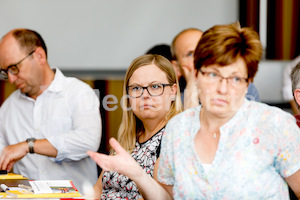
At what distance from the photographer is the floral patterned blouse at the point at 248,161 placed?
5.83 ft

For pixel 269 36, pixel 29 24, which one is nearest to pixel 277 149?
pixel 269 36

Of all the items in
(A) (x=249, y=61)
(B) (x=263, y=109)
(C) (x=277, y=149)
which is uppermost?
(A) (x=249, y=61)

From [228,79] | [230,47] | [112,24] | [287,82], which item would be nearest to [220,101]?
[228,79]

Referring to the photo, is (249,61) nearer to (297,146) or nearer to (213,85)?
(213,85)

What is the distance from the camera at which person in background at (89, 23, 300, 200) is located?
1.78 m

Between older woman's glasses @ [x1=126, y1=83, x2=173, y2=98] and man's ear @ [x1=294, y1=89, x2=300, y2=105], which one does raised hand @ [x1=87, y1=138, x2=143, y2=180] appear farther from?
man's ear @ [x1=294, y1=89, x2=300, y2=105]

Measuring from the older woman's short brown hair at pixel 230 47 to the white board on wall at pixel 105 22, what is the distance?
2718mm

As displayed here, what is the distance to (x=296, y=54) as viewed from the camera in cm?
449

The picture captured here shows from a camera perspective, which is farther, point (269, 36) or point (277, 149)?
point (269, 36)

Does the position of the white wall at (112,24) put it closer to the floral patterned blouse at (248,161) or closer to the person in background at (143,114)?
the person in background at (143,114)

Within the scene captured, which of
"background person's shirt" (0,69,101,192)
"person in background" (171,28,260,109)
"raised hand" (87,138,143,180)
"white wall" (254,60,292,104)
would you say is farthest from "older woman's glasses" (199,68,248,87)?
"white wall" (254,60,292,104)

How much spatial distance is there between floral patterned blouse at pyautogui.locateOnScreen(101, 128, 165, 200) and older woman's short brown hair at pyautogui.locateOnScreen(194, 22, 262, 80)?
0.69 m

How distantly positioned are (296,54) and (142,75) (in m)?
2.38

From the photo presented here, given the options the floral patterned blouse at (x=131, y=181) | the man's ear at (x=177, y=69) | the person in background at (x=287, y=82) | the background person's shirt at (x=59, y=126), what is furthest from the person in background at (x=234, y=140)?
the person in background at (x=287, y=82)
